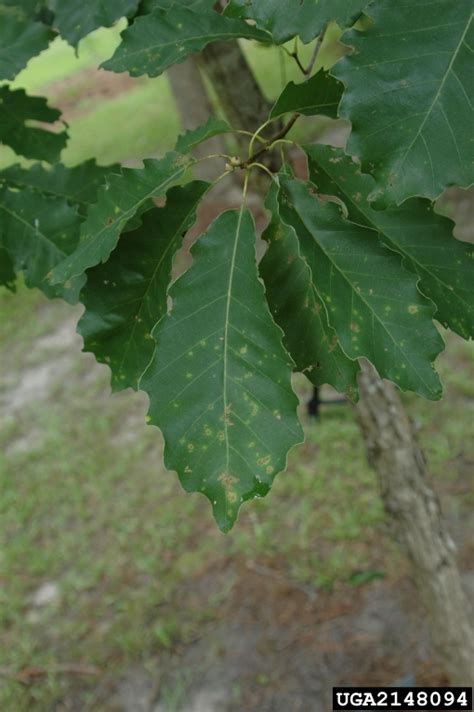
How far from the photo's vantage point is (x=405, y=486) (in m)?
1.90

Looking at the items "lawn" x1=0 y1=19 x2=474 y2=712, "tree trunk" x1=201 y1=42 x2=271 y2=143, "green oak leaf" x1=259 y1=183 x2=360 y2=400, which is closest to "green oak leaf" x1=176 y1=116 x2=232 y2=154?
"green oak leaf" x1=259 y1=183 x2=360 y2=400

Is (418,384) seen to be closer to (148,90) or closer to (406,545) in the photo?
(406,545)

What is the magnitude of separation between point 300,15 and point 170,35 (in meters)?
0.25

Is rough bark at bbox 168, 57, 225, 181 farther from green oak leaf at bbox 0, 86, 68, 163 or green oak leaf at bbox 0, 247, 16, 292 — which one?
green oak leaf at bbox 0, 247, 16, 292

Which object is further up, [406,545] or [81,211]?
[81,211]

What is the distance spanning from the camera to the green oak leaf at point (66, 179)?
1223 mm

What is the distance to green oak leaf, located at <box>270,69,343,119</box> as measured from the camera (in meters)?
0.92

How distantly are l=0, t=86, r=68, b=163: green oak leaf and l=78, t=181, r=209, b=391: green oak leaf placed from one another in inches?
15.3

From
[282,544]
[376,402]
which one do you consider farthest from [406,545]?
[282,544]

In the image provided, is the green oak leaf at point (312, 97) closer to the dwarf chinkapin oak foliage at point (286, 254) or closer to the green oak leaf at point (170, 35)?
the dwarf chinkapin oak foliage at point (286, 254)

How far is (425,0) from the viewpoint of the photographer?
74cm

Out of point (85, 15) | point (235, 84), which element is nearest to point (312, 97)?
point (85, 15)

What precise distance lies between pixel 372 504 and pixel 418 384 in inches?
81.5

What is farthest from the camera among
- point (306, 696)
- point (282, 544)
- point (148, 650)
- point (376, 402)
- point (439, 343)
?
point (282, 544)
